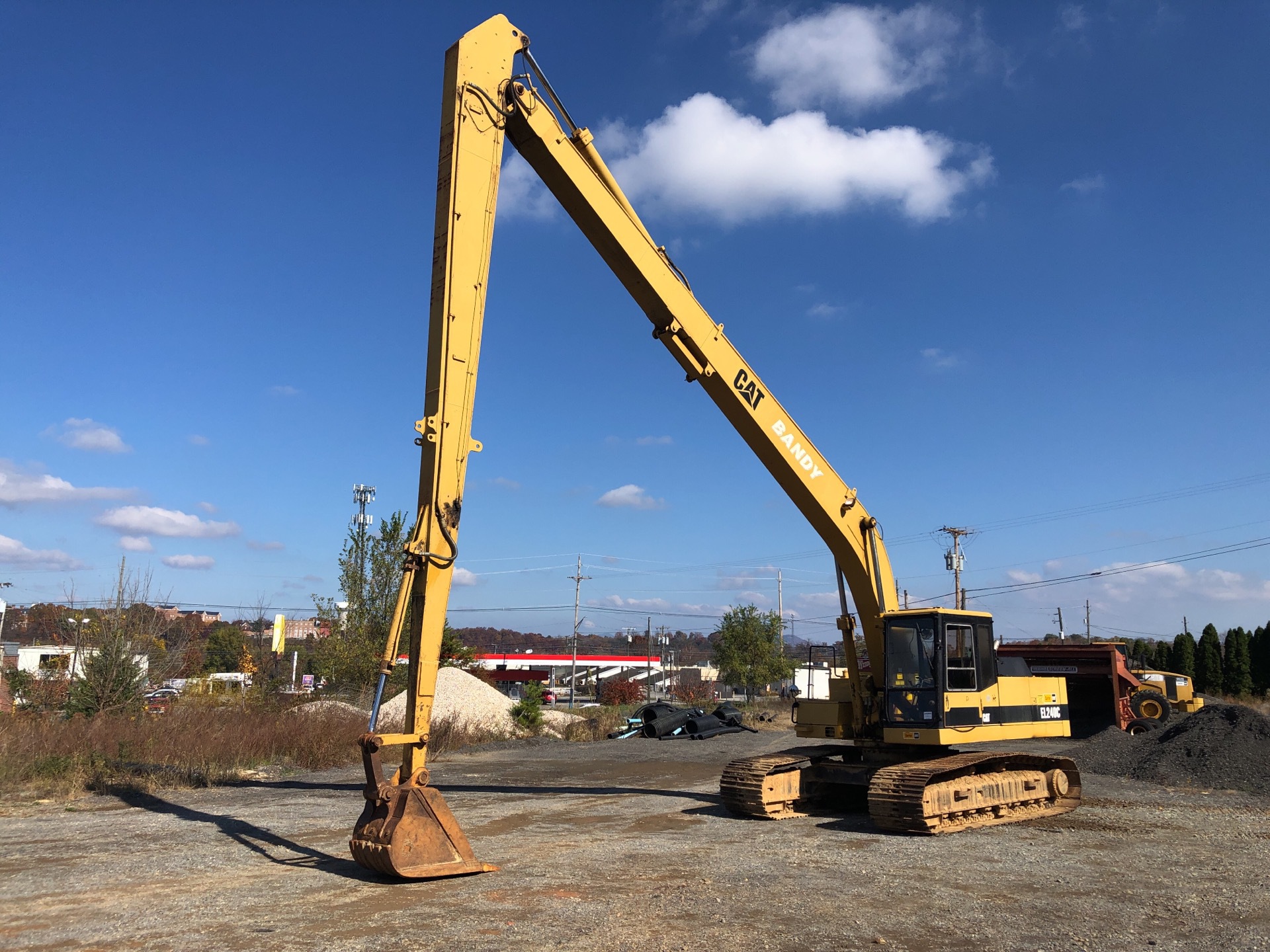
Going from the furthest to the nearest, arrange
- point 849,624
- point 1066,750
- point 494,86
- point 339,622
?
point 339,622 < point 1066,750 < point 849,624 < point 494,86

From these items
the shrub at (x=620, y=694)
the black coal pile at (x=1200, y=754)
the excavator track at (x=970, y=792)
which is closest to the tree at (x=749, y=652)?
the shrub at (x=620, y=694)

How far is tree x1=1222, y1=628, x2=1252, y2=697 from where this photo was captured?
44969 mm

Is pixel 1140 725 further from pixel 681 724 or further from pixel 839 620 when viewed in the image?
pixel 839 620

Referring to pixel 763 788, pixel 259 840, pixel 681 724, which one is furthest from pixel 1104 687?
pixel 259 840

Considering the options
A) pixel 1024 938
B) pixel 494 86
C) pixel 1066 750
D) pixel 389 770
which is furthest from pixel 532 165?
pixel 1066 750

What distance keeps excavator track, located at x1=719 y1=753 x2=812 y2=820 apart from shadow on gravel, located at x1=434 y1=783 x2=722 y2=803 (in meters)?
2.21

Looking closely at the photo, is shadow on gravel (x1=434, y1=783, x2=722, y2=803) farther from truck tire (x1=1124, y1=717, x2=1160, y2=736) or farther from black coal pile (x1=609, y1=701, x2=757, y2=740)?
truck tire (x1=1124, y1=717, x2=1160, y2=736)

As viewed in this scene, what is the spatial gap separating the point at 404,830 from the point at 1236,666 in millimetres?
50073

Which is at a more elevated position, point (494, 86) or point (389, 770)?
point (494, 86)

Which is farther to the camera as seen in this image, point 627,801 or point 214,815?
point 627,801

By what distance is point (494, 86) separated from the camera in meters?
9.73

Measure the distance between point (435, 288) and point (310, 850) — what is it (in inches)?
247

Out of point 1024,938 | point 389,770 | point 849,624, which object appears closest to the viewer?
point 1024,938

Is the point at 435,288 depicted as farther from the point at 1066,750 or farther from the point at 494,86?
the point at 1066,750
